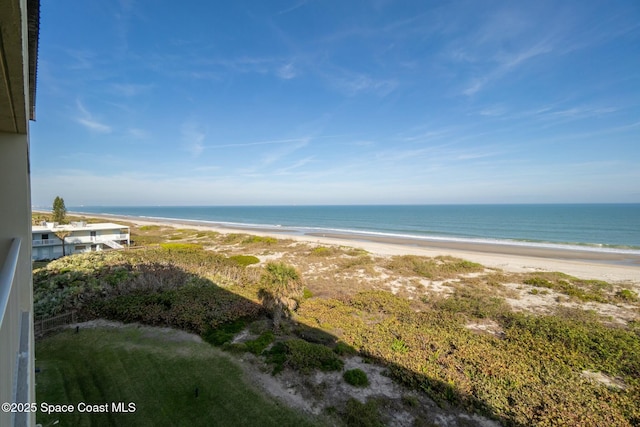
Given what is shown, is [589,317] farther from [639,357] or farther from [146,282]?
[146,282]

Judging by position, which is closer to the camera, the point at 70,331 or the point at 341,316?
the point at 70,331

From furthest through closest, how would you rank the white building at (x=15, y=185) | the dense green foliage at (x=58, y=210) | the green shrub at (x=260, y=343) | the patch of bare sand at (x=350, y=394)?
the dense green foliage at (x=58, y=210), the green shrub at (x=260, y=343), the patch of bare sand at (x=350, y=394), the white building at (x=15, y=185)

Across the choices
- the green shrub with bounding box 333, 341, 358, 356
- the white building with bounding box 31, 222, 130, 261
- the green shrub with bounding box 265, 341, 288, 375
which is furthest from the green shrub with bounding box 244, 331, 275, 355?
the white building with bounding box 31, 222, 130, 261

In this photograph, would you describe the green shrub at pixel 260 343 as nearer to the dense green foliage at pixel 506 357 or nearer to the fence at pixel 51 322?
the dense green foliage at pixel 506 357

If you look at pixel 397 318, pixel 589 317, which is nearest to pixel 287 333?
pixel 397 318

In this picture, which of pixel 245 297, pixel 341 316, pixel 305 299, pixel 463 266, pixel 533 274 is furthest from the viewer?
pixel 463 266

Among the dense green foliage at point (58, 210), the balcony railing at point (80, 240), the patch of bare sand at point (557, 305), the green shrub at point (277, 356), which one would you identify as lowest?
the patch of bare sand at point (557, 305)

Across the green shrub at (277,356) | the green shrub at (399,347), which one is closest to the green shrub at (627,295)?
the green shrub at (399,347)
